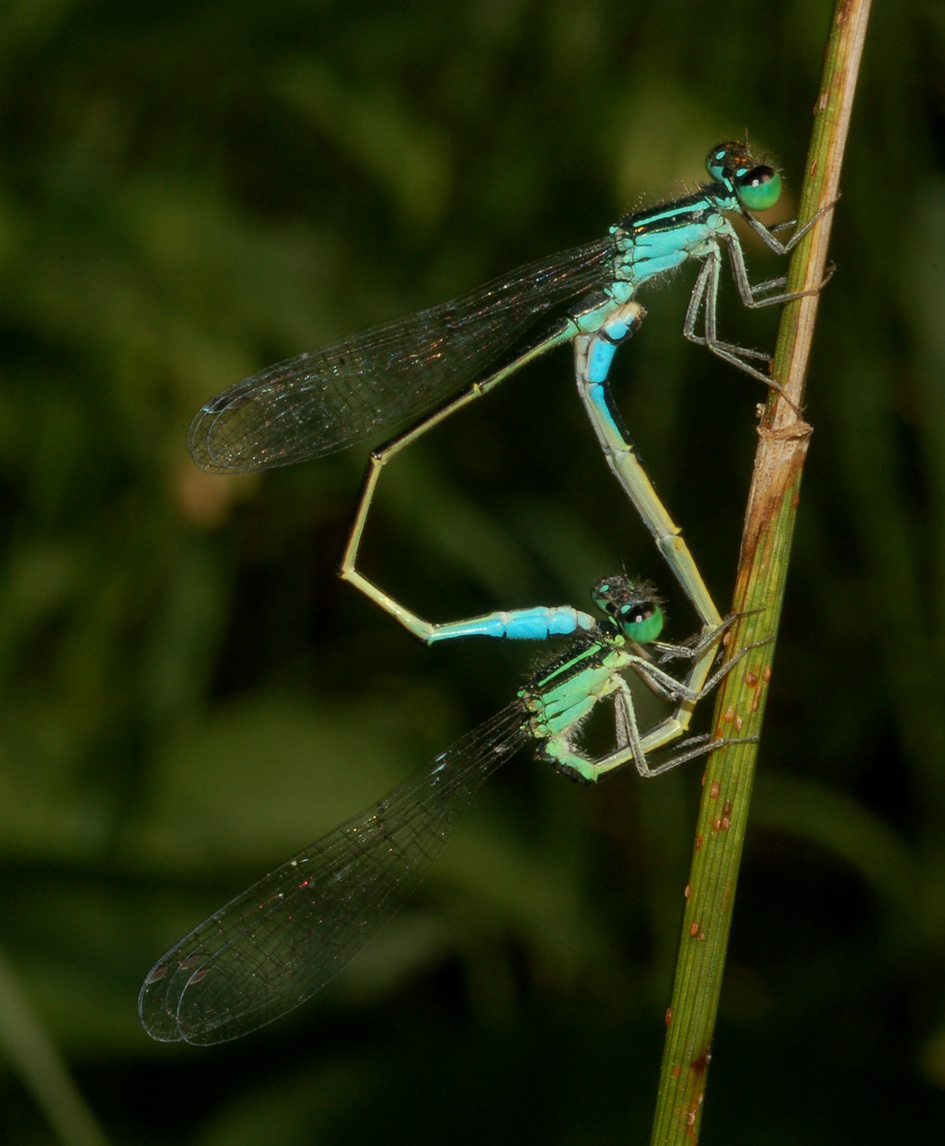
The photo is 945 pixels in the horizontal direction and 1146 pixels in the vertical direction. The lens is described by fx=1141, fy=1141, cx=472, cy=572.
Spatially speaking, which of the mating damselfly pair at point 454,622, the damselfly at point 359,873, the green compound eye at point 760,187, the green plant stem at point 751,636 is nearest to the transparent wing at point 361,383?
the mating damselfly pair at point 454,622

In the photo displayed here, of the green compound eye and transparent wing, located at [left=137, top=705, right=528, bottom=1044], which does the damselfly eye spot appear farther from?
transparent wing, located at [left=137, top=705, right=528, bottom=1044]

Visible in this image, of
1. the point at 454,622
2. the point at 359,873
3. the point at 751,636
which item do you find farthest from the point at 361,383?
the point at 751,636

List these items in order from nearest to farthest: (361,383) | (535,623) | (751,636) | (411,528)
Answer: (751,636), (535,623), (361,383), (411,528)

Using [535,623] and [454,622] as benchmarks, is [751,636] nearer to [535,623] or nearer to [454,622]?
[535,623]

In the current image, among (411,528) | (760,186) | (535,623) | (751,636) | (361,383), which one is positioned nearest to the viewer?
(751,636)

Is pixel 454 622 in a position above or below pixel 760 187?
below

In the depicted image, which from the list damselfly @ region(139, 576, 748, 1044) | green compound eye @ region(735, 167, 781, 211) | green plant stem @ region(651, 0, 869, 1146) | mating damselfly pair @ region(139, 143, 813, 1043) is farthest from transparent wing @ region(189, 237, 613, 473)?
green plant stem @ region(651, 0, 869, 1146)
